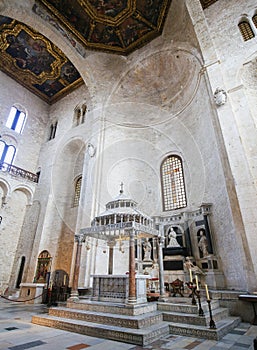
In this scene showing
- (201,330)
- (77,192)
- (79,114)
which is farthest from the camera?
(79,114)

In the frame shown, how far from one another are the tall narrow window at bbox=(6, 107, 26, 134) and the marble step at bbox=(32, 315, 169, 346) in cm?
1397

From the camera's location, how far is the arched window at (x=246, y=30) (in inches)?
369

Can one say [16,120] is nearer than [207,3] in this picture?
No

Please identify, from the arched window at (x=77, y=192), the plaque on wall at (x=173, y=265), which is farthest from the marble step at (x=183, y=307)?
the arched window at (x=77, y=192)

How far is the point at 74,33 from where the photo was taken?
13031 mm

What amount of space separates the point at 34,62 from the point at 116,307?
54.4 ft

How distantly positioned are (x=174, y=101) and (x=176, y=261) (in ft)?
31.5

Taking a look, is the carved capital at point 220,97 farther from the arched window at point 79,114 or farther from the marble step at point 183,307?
the arched window at point 79,114

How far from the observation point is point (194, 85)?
11164 millimetres

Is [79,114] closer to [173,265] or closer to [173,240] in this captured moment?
[173,240]

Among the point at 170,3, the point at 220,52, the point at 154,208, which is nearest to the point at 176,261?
the point at 154,208

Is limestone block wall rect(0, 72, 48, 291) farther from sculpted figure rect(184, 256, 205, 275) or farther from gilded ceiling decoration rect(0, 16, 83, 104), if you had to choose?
sculpted figure rect(184, 256, 205, 275)

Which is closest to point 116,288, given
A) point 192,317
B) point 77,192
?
point 192,317

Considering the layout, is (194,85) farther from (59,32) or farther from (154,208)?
(59,32)
